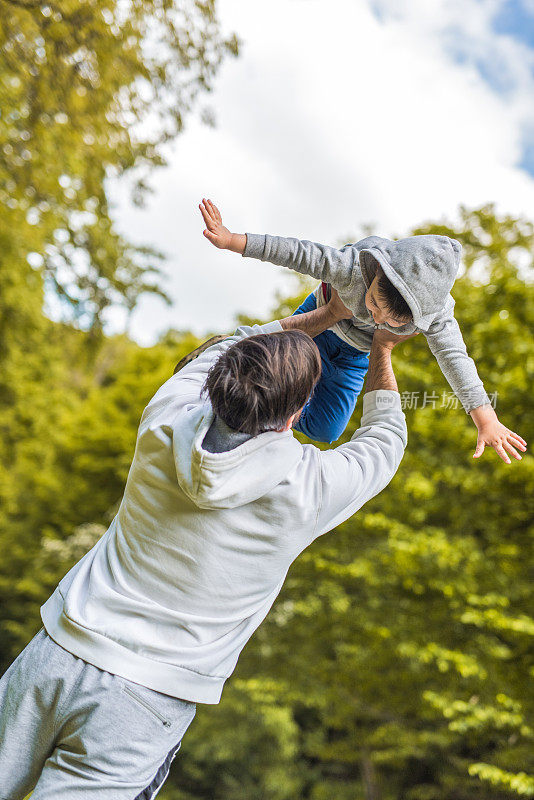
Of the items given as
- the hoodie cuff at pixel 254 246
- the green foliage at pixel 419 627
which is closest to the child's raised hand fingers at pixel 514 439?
the hoodie cuff at pixel 254 246

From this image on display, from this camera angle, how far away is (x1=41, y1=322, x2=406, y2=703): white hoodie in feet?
3.31

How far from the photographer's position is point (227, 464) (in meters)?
0.93

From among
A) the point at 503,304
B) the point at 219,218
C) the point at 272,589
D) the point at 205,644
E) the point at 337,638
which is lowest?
the point at 337,638

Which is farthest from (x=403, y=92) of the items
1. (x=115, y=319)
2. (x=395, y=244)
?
(x=395, y=244)

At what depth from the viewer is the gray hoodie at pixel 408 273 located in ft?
4.23

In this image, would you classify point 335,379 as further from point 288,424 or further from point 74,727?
point 74,727

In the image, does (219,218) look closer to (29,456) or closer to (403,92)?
(403,92)

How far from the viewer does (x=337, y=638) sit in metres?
7.36

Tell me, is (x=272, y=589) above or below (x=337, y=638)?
above

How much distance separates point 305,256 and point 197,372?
0.39 meters

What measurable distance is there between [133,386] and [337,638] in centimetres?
760

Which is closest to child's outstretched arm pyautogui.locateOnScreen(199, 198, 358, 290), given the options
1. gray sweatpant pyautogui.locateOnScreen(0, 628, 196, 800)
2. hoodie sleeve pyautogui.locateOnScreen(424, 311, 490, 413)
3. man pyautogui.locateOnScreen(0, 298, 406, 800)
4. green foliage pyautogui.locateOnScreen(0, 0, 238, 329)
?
hoodie sleeve pyautogui.locateOnScreen(424, 311, 490, 413)

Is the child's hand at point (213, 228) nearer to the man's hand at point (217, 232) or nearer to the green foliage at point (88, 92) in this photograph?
the man's hand at point (217, 232)

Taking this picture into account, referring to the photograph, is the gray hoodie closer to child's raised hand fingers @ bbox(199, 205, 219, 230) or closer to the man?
child's raised hand fingers @ bbox(199, 205, 219, 230)
